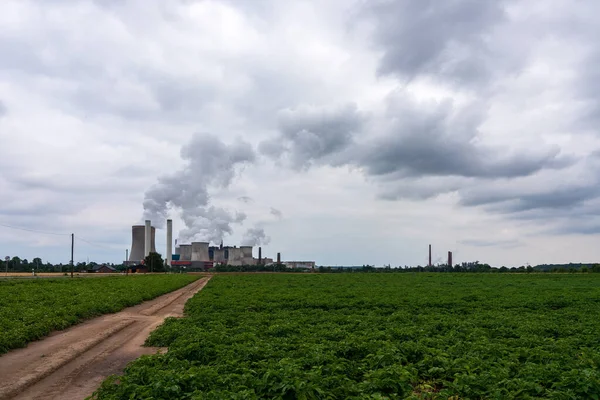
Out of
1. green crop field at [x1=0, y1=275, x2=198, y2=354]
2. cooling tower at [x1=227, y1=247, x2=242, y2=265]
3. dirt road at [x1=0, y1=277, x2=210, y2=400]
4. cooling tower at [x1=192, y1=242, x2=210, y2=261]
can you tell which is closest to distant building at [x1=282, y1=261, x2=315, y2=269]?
cooling tower at [x1=227, y1=247, x2=242, y2=265]

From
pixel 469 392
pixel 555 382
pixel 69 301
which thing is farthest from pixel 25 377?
pixel 69 301

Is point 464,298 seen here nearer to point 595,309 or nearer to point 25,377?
point 595,309

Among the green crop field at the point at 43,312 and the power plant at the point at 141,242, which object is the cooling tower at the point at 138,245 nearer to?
the power plant at the point at 141,242

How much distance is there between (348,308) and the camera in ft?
92.5

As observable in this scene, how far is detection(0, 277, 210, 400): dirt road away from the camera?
12.2 m

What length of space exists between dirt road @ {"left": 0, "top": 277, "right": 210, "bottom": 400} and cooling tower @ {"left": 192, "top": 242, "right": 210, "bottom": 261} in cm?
11727

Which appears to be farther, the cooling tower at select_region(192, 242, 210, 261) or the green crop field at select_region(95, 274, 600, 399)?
the cooling tower at select_region(192, 242, 210, 261)

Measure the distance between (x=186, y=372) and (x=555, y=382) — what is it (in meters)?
7.79

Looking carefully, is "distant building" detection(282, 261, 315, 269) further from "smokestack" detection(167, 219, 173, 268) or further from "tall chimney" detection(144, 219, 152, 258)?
"tall chimney" detection(144, 219, 152, 258)

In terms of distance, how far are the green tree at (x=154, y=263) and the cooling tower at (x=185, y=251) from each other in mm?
22315

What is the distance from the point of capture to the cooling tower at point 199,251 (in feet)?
459

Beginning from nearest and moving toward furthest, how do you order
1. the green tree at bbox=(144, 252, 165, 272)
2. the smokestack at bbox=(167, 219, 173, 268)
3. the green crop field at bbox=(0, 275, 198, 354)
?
1. the green crop field at bbox=(0, 275, 198, 354)
2. the green tree at bbox=(144, 252, 165, 272)
3. the smokestack at bbox=(167, 219, 173, 268)

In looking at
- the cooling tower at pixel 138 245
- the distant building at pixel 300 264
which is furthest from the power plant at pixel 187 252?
the distant building at pixel 300 264

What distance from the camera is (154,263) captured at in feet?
401
